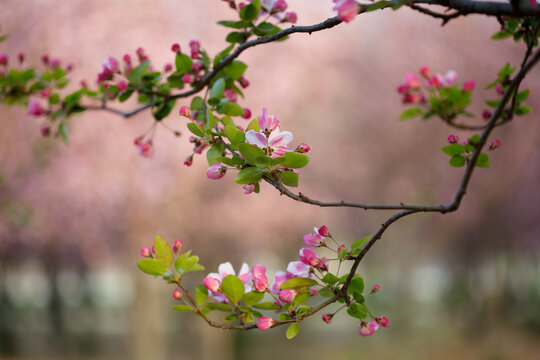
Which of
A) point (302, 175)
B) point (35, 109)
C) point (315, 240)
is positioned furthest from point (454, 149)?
point (302, 175)

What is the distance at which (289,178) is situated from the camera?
3.88ft

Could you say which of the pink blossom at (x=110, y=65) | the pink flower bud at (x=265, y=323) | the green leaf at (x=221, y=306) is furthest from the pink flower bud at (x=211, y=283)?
the pink blossom at (x=110, y=65)

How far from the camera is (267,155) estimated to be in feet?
3.96

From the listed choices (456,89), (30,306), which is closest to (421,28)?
(456,89)

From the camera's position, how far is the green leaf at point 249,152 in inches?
44.0

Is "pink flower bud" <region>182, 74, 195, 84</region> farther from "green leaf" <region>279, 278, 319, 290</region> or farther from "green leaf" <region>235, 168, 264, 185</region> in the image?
"green leaf" <region>279, 278, 319, 290</region>

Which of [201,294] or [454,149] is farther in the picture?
[454,149]

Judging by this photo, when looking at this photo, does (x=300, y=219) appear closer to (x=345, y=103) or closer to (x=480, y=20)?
(x=345, y=103)

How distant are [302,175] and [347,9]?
9.96 metres

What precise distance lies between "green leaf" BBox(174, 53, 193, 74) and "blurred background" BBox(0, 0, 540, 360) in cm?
542

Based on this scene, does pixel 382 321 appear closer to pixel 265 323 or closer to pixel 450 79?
pixel 265 323

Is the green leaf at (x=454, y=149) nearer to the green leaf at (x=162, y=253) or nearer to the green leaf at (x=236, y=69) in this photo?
the green leaf at (x=236, y=69)

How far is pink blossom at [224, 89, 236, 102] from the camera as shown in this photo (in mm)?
1817

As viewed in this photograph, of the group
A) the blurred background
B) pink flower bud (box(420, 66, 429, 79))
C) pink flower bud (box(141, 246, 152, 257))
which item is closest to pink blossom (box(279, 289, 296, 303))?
pink flower bud (box(141, 246, 152, 257))
